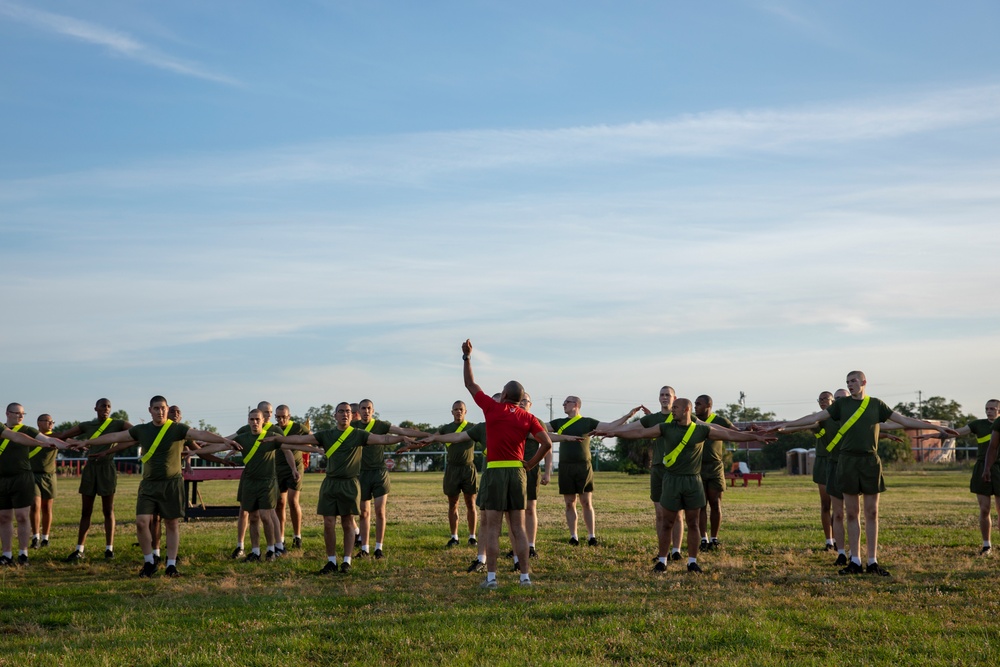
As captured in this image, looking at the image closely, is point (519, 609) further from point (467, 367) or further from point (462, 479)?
point (462, 479)

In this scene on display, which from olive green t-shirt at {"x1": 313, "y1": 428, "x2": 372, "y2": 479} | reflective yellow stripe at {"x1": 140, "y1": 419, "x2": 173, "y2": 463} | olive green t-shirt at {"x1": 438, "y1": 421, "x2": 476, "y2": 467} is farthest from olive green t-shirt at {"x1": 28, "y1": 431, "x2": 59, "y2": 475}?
olive green t-shirt at {"x1": 438, "y1": 421, "x2": 476, "y2": 467}

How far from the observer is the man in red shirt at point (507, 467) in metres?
11.2

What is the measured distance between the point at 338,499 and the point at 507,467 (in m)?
2.71

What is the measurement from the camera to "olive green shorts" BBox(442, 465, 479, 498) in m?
15.8

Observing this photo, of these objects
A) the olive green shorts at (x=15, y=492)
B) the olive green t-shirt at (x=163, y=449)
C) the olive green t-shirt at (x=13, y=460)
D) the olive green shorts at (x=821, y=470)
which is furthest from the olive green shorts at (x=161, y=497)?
the olive green shorts at (x=821, y=470)

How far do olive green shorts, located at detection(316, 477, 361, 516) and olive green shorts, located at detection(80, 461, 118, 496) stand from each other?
13.9 ft

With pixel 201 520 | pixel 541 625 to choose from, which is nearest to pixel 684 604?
pixel 541 625

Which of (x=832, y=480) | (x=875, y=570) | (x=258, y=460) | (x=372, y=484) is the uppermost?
(x=258, y=460)

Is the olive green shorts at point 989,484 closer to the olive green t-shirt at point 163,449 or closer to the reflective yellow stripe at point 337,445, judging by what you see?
the reflective yellow stripe at point 337,445

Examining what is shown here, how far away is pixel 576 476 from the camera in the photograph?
595 inches

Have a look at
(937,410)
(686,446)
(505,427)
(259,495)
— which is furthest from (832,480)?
(937,410)

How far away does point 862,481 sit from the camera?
40.0 ft

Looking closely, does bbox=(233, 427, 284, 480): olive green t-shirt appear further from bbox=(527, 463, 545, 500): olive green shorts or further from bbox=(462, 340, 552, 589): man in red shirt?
bbox=(462, 340, 552, 589): man in red shirt

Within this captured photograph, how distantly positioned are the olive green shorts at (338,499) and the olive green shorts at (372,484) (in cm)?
171
